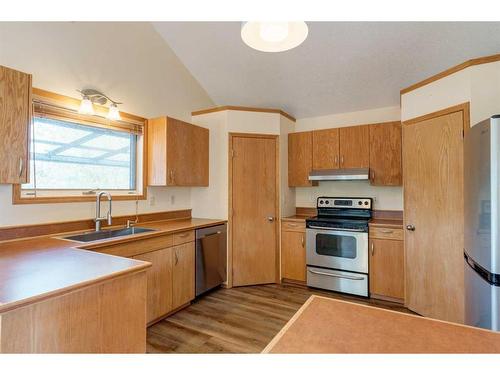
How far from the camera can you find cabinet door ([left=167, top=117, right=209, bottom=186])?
2.97 m

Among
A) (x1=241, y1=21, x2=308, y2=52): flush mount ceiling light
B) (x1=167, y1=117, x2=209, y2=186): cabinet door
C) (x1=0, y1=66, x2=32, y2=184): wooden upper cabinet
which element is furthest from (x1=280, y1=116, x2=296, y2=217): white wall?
(x1=0, y1=66, x2=32, y2=184): wooden upper cabinet

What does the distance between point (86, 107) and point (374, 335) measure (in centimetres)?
266

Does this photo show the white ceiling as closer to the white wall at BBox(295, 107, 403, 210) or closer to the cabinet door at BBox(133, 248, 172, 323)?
the white wall at BBox(295, 107, 403, 210)

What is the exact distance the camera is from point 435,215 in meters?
2.46

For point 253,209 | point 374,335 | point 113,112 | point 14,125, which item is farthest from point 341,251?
point 14,125

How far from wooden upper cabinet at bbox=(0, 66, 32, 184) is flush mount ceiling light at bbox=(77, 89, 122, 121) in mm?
597

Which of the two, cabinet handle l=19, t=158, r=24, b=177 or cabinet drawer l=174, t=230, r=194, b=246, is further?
cabinet drawer l=174, t=230, r=194, b=246

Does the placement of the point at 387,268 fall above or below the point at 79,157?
below

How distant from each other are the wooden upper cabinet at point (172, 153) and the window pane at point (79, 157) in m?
0.24

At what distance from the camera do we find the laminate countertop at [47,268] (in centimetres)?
107

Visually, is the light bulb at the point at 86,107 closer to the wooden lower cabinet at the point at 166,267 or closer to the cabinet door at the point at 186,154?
the cabinet door at the point at 186,154

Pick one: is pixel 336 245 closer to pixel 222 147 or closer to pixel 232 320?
pixel 232 320
